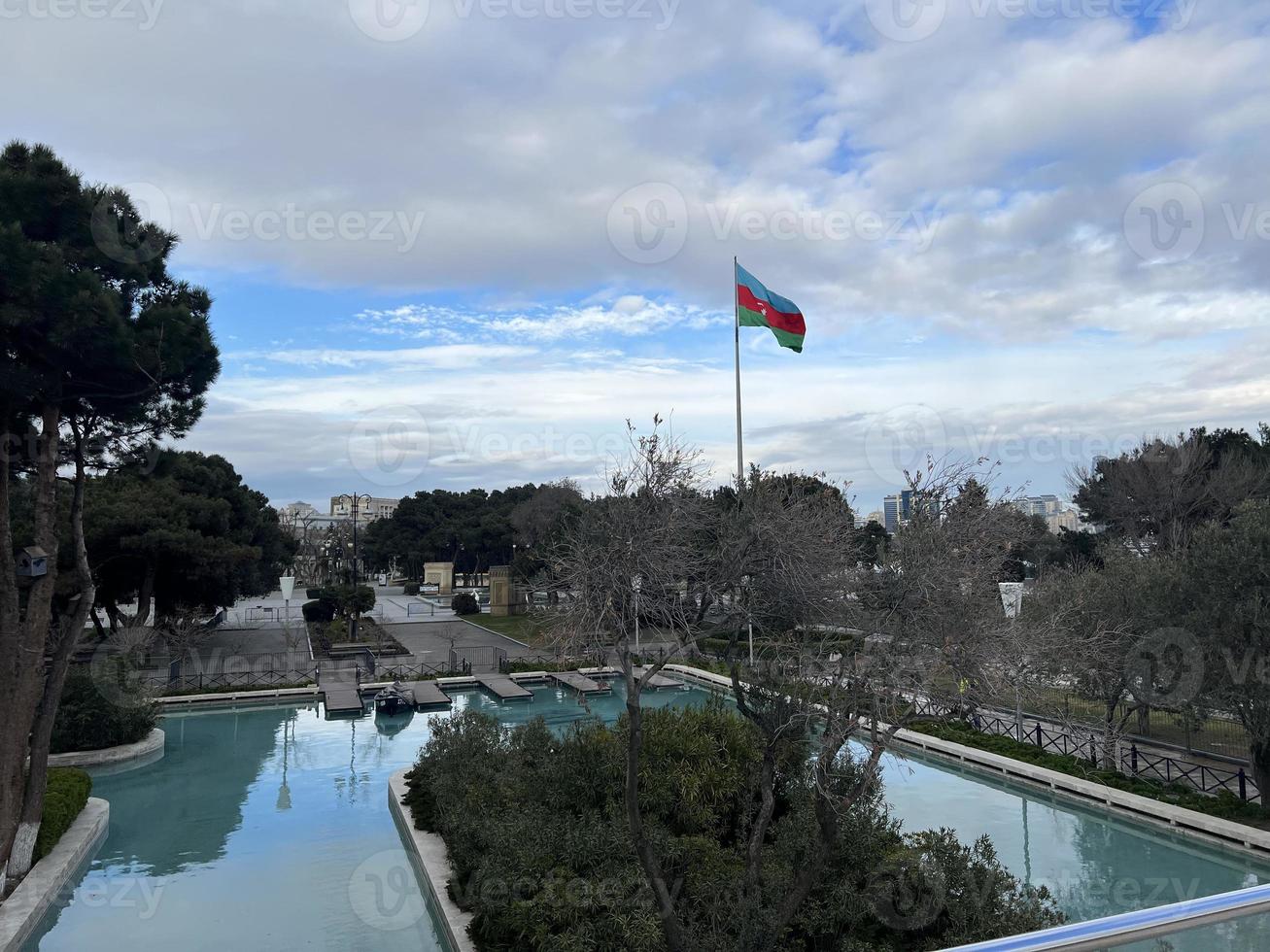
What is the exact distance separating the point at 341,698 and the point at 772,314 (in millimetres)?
17046

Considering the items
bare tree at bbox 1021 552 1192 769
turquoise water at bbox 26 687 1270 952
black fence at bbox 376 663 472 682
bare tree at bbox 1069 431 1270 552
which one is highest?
bare tree at bbox 1069 431 1270 552

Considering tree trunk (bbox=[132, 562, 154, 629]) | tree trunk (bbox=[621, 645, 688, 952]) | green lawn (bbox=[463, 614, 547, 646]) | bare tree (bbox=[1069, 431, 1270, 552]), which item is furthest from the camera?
green lawn (bbox=[463, 614, 547, 646])

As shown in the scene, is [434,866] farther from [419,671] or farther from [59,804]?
[419,671]

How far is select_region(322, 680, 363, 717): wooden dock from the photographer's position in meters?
25.9

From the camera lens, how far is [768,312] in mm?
19062

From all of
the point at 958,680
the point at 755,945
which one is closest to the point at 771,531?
the point at 958,680

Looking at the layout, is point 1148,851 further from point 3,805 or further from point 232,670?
point 232,670

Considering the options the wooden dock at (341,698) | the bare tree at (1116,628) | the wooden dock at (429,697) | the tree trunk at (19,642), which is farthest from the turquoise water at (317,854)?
the wooden dock at (429,697)

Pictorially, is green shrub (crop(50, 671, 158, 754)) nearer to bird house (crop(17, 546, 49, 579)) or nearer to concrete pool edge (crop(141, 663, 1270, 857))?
bird house (crop(17, 546, 49, 579))

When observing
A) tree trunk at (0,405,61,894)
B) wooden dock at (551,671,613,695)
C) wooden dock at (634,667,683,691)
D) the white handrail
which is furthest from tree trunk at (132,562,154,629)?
the white handrail

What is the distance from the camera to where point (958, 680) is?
8.25 m

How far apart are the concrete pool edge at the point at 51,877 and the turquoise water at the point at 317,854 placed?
23 centimetres

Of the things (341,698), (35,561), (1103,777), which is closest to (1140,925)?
(35,561)

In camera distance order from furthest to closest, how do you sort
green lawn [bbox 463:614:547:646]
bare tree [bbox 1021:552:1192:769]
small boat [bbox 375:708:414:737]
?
green lawn [bbox 463:614:547:646] → small boat [bbox 375:708:414:737] → bare tree [bbox 1021:552:1192:769]
